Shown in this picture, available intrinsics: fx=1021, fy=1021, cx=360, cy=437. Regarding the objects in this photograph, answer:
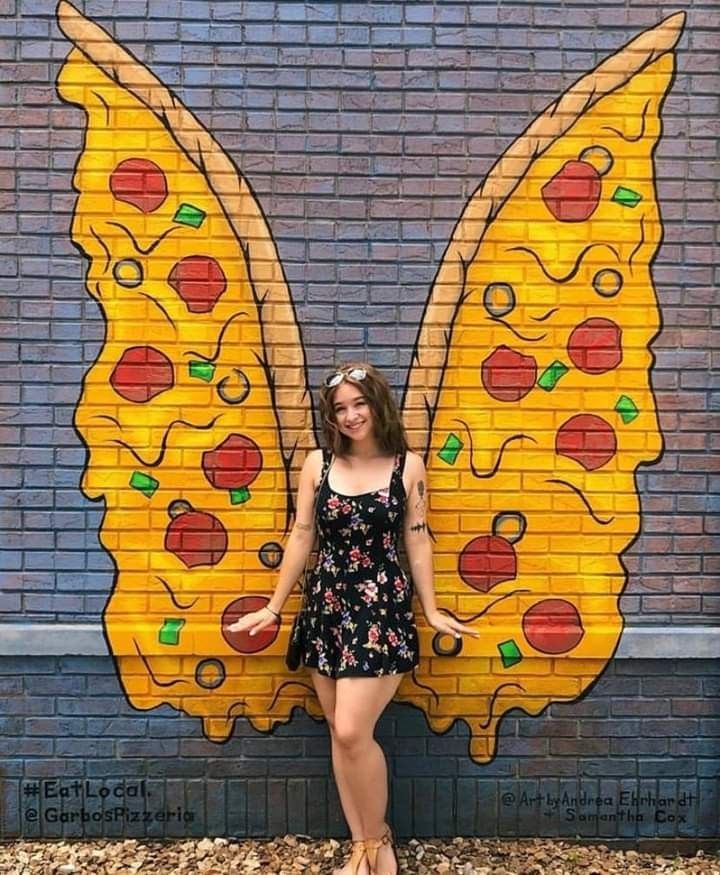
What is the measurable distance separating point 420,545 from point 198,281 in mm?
1255

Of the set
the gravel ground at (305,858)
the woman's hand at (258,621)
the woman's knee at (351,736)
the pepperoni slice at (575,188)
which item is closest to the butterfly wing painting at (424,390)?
the pepperoni slice at (575,188)

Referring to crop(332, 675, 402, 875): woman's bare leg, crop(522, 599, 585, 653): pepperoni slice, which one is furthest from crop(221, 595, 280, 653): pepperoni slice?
crop(522, 599, 585, 653): pepperoni slice

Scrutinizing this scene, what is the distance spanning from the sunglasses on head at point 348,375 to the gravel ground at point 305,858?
1767mm

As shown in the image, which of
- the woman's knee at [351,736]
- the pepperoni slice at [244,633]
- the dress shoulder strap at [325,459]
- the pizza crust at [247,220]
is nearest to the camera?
the woman's knee at [351,736]

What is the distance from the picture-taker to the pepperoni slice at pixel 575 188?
3734 mm

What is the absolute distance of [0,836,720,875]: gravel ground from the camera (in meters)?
3.72

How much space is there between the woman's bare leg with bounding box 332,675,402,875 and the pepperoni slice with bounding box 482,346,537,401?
110 centimetres

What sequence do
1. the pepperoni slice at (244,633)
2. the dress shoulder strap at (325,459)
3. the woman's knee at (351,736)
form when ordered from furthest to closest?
the pepperoni slice at (244,633) < the dress shoulder strap at (325,459) < the woman's knee at (351,736)

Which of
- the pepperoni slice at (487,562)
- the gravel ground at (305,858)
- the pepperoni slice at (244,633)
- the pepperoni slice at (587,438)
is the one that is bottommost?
the gravel ground at (305,858)

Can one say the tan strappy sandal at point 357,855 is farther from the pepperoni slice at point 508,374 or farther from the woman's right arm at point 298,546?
the pepperoni slice at point 508,374

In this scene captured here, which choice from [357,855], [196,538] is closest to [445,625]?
[357,855]

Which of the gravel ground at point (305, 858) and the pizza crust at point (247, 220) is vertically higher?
the pizza crust at point (247, 220)

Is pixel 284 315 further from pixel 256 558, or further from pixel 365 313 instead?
pixel 256 558

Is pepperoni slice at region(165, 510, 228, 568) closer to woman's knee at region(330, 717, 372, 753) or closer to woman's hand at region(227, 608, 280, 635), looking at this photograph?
woman's hand at region(227, 608, 280, 635)
